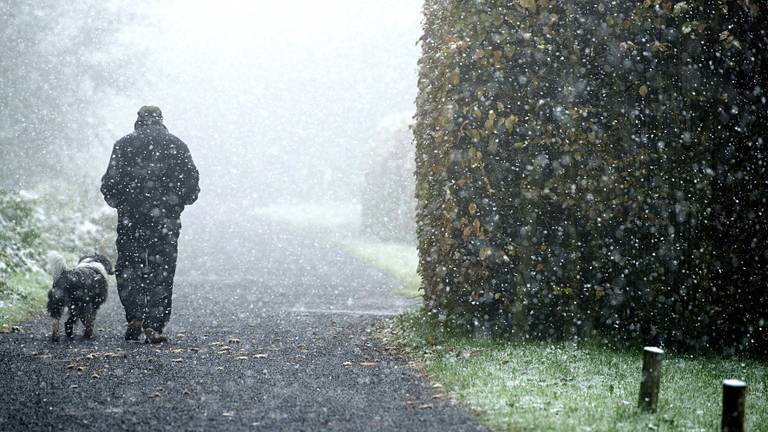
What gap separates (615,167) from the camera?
696 cm

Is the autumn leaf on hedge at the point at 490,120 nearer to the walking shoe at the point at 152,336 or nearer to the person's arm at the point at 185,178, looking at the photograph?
the person's arm at the point at 185,178

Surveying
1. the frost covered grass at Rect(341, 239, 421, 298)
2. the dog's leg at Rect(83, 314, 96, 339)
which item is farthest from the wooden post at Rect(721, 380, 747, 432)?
the frost covered grass at Rect(341, 239, 421, 298)

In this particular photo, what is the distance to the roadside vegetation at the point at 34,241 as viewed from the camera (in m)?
9.87

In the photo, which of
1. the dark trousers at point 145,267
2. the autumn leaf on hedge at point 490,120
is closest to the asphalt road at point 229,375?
the dark trousers at point 145,267

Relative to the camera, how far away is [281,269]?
16328mm

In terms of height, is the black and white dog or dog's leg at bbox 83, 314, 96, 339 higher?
the black and white dog

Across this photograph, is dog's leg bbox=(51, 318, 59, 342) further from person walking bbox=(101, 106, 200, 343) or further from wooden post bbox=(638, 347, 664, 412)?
wooden post bbox=(638, 347, 664, 412)

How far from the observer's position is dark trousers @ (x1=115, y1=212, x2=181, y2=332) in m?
7.54

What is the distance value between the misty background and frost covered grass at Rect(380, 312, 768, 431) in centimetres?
429

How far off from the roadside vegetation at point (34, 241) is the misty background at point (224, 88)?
4.01 meters

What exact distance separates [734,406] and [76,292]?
580 cm

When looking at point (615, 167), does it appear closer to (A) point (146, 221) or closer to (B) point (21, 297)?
(A) point (146, 221)

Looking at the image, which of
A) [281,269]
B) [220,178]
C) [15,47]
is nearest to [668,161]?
[281,269]

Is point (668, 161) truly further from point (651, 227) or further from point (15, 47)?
point (15, 47)
